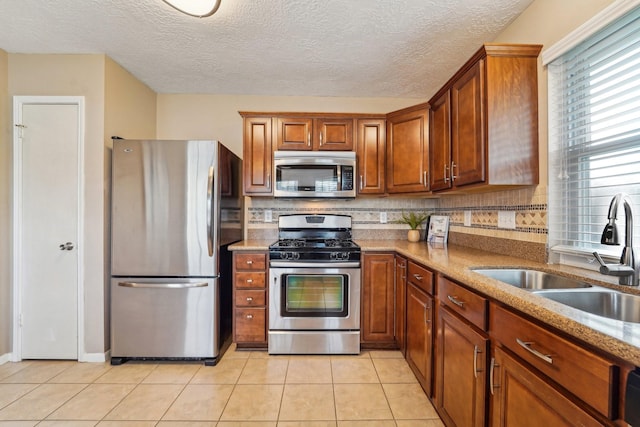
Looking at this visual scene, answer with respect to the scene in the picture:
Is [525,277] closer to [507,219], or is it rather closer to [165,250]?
[507,219]

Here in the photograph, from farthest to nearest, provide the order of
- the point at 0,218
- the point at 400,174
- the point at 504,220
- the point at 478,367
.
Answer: the point at 400,174
the point at 0,218
the point at 504,220
the point at 478,367

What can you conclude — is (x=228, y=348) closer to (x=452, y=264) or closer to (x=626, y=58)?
(x=452, y=264)

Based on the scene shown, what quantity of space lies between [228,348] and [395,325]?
1505mm

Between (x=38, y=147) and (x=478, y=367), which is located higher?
(x=38, y=147)

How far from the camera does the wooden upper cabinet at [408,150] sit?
2670 mm

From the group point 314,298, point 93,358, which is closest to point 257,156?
point 314,298

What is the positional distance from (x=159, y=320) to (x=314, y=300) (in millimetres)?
1265

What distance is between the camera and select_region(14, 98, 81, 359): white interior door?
239cm

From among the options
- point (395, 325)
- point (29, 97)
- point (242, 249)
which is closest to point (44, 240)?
point (29, 97)

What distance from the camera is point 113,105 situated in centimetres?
252

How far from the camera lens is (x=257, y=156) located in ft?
9.43

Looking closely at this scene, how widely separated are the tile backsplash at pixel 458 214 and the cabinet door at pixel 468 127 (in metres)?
Result: 0.37

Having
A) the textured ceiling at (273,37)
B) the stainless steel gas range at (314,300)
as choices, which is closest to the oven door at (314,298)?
the stainless steel gas range at (314,300)

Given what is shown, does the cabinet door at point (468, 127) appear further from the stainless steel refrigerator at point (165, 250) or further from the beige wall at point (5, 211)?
the beige wall at point (5, 211)
